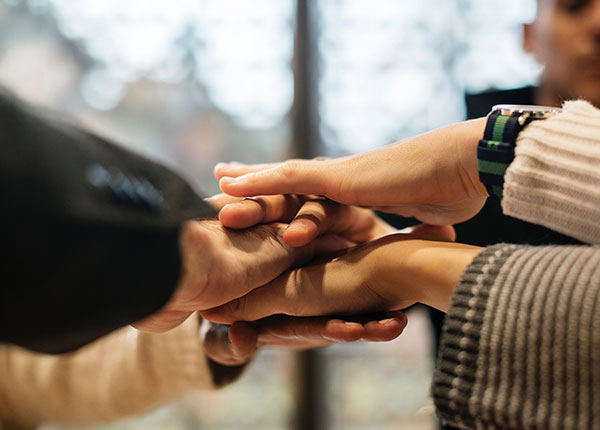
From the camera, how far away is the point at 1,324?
33 cm

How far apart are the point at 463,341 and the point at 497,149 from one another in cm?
21

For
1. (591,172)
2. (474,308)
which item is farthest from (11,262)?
(591,172)

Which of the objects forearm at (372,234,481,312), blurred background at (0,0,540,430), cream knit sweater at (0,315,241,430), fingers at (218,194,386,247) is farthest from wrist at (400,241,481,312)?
blurred background at (0,0,540,430)

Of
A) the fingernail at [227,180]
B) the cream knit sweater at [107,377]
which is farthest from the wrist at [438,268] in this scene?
the cream knit sweater at [107,377]

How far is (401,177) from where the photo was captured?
61cm

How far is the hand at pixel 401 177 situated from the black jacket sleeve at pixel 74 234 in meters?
0.26

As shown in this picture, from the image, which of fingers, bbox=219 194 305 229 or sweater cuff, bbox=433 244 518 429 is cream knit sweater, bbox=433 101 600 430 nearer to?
sweater cuff, bbox=433 244 518 429

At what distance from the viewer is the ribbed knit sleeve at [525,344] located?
1.27 feet

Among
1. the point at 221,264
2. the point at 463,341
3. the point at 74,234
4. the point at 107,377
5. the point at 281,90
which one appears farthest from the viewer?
the point at 281,90

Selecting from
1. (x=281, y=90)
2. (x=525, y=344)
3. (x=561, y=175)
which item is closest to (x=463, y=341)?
(x=525, y=344)

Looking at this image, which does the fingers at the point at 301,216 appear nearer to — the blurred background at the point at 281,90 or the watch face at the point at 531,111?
the watch face at the point at 531,111

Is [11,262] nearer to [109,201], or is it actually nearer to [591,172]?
[109,201]

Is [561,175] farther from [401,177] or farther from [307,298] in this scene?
[307,298]

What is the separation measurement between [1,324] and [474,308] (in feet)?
1.10
